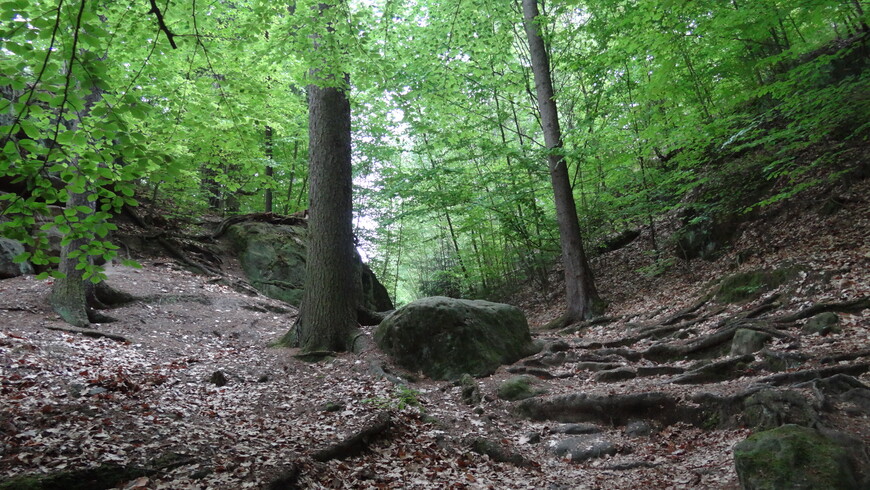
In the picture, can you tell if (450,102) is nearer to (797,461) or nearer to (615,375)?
(615,375)

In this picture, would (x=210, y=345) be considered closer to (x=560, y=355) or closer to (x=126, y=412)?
(x=126, y=412)

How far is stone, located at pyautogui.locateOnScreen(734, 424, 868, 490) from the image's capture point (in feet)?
10.6

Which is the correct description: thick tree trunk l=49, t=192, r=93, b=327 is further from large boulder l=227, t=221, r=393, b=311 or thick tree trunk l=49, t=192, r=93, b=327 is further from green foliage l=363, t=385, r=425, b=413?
large boulder l=227, t=221, r=393, b=311

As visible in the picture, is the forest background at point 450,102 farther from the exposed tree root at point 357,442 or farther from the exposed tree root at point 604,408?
the exposed tree root at point 604,408

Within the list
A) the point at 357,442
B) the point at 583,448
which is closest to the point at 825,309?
the point at 583,448

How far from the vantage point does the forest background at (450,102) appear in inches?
130

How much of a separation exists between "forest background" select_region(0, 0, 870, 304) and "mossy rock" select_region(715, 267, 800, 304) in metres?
1.42

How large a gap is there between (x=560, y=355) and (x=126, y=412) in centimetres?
648

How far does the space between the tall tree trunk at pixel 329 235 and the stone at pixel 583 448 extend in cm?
447

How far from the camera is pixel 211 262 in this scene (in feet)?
46.5

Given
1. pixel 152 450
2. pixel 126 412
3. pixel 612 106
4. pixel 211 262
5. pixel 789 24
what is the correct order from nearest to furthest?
pixel 152 450
pixel 126 412
pixel 789 24
pixel 612 106
pixel 211 262

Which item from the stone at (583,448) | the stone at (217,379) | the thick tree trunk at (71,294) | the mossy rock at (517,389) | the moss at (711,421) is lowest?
the stone at (583,448)

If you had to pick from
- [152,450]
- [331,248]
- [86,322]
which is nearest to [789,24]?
[331,248]

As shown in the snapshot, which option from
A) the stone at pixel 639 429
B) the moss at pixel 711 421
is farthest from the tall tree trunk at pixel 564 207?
the moss at pixel 711 421
